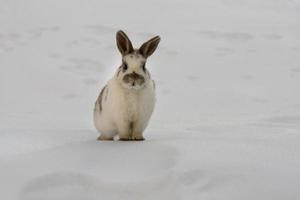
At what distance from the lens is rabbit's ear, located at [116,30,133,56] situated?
444 cm

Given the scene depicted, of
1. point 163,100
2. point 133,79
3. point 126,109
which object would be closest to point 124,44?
point 133,79

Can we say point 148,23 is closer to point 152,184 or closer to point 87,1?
point 87,1

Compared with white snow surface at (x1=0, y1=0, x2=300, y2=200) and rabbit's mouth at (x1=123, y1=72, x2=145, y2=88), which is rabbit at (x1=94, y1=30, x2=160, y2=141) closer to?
rabbit's mouth at (x1=123, y1=72, x2=145, y2=88)

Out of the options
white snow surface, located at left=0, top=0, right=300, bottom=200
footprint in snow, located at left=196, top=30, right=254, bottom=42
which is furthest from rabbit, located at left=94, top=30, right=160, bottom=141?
footprint in snow, located at left=196, top=30, right=254, bottom=42

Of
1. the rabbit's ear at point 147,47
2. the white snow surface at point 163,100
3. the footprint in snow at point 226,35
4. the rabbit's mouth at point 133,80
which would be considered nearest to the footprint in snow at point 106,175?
the white snow surface at point 163,100

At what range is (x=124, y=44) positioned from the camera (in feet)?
14.7

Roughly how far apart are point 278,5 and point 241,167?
11.2 meters

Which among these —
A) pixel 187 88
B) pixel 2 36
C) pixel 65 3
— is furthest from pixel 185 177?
pixel 65 3

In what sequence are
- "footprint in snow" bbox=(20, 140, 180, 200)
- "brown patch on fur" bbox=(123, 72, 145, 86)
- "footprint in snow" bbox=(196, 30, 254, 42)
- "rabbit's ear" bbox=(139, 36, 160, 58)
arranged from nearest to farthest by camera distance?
1. "footprint in snow" bbox=(20, 140, 180, 200)
2. "brown patch on fur" bbox=(123, 72, 145, 86)
3. "rabbit's ear" bbox=(139, 36, 160, 58)
4. "footprint in snow" bbox=(196, 30, 254, 42)

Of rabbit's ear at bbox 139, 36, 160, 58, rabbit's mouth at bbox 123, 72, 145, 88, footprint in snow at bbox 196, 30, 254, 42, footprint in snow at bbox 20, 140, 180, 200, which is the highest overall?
rabbit's ear at bbox 139, 36, 160, 58

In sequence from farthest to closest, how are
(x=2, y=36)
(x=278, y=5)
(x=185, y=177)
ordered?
(x=278, y=5)
(x=2, y=36)
(x=185, y=177)

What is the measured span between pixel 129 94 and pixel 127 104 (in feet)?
0.23

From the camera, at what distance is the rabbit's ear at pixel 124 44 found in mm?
4444

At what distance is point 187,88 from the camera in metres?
9.39
